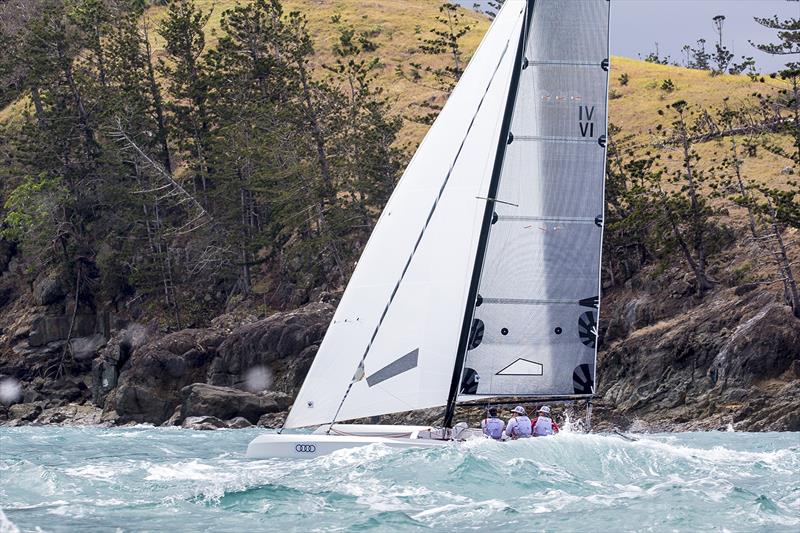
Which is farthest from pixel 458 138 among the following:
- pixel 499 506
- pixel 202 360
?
pixel 202 360

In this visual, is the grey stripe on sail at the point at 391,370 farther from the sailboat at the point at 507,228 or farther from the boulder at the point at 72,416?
the boulder at the point at 72,416

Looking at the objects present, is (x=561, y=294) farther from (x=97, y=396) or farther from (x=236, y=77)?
(x=236, y=77)

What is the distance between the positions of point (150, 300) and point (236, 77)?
13190mm

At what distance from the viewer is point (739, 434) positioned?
30297 mm

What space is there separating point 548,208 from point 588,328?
7.98 ft

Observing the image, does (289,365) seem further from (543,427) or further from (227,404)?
(543,427)

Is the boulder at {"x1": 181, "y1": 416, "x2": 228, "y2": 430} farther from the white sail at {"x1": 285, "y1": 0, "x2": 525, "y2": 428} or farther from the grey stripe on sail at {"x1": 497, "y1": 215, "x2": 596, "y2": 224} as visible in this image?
the grey stripe on sail at {"x1": 497, "y1": 215, "x2": 596, "y2": 224}

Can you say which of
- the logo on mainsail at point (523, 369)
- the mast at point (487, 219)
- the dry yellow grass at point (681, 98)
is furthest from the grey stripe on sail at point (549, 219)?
the dry yellow grass at point (681, 98)

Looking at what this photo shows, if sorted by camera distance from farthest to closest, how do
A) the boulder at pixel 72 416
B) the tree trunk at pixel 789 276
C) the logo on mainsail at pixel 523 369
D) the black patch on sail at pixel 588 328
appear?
the boulder at pixel 72 416, the tree trunk at pixel 789 276, the black patch on sail at pixel 588 328, the logo on mainsail at pixel 523 369

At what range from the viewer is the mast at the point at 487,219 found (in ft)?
69.4

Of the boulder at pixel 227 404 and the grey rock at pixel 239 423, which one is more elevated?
the boulder at pixel 227 404

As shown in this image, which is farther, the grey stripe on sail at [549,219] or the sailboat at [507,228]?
the grey stripe on sail at [549,219]

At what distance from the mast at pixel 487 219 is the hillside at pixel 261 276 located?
47.7 ft

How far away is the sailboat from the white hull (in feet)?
1.17
